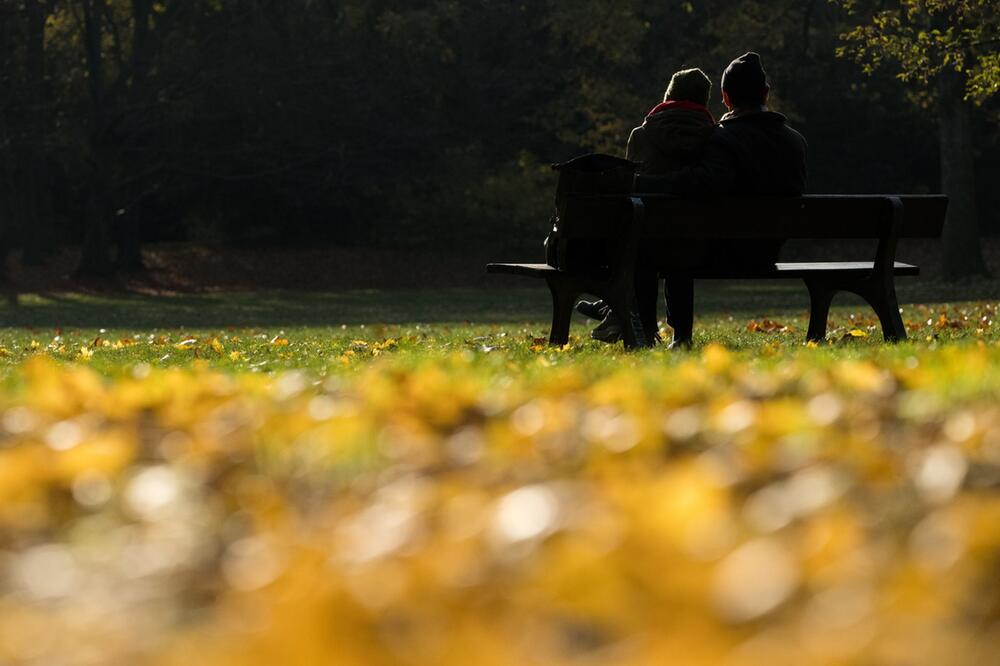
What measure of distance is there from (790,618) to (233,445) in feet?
6.66

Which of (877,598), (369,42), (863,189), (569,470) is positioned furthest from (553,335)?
(863,189)

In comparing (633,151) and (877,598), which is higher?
(633,151)

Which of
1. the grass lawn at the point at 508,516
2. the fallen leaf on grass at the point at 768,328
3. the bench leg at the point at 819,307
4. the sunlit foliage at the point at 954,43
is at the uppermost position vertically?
the sunlit foliage at the point at 954,43

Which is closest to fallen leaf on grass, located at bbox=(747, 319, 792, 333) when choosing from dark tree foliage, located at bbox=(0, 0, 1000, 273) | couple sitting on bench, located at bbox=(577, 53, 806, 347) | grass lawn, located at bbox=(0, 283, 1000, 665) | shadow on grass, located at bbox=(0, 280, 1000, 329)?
couple sitting on bench, located at bbox=(577, 53, 806, 347)

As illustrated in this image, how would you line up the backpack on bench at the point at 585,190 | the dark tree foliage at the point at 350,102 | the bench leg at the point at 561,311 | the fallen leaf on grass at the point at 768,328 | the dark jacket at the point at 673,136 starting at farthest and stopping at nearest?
1. the dark tree foliage at the point at 350,102
2. the fallen leaf on grass at the point at 768,328
3. the bench leg at the point at 561,311
4. the dark jacket at the point at 673,136
5. the backpack on bench at the point at 585,190

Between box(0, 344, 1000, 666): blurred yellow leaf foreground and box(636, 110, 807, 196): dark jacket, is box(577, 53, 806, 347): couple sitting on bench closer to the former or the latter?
box(636, 110, 807, 196): dark jacket

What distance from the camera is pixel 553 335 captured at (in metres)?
9.20

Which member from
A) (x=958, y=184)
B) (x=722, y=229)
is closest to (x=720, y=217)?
(x=722, y=229)

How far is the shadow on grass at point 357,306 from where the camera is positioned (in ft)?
69.6

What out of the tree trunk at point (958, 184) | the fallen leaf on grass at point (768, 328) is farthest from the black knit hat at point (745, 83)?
the tree trunk at point (958, 184)

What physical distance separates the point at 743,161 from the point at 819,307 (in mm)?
1540

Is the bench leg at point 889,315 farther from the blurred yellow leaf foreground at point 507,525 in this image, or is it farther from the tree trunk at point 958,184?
the tree trunk at point 958,184

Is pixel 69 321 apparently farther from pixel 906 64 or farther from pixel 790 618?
pixel 790 618

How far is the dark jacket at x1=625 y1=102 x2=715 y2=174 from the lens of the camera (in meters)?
8.66
